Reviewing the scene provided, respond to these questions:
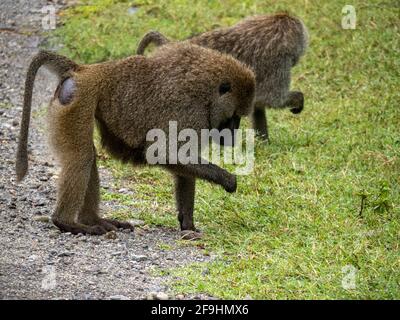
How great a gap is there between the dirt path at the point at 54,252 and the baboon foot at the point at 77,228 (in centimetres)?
5

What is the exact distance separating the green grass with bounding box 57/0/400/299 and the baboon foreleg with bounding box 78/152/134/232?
42 cm

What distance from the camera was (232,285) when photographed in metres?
5.32

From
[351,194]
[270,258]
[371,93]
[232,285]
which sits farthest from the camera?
[371,93]

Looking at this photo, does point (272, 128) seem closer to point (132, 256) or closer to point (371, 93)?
point (371, 93)

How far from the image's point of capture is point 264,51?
8570mm

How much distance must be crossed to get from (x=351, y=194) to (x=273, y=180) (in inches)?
26.0

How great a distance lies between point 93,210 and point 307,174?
2027mm

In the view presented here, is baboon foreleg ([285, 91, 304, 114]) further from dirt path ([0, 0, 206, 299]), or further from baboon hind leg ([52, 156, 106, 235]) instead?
baboon hind leg ([52, 156, 106, 235])

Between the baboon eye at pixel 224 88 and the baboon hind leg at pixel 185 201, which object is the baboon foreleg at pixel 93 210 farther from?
the baboon eye at pixel 224 88

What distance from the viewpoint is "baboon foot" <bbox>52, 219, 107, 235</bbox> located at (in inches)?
243

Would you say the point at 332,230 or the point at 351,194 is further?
the point at 351,194

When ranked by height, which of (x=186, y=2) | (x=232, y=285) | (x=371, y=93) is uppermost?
(x=186, y=2)

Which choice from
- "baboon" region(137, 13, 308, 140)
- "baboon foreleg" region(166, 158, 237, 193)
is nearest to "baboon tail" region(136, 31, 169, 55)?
"baboon" region(137, 13, 308, 140)
